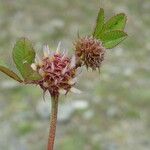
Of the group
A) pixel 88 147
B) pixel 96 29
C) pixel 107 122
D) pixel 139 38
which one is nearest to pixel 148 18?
pixel 139 38

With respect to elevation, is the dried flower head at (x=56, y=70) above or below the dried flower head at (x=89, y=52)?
below

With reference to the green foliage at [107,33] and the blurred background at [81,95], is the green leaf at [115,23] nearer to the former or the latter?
the green foliage at [107,33]

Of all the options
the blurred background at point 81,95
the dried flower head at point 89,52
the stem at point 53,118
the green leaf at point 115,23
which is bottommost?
the stem at point 53,118

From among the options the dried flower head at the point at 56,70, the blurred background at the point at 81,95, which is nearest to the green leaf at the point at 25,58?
the dried flower head at the point at 56,70

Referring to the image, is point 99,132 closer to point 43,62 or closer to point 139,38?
point 139,38

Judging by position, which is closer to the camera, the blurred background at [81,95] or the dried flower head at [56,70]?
the dried flower head at [56,70]

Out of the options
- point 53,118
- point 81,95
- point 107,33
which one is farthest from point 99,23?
point 81,95
